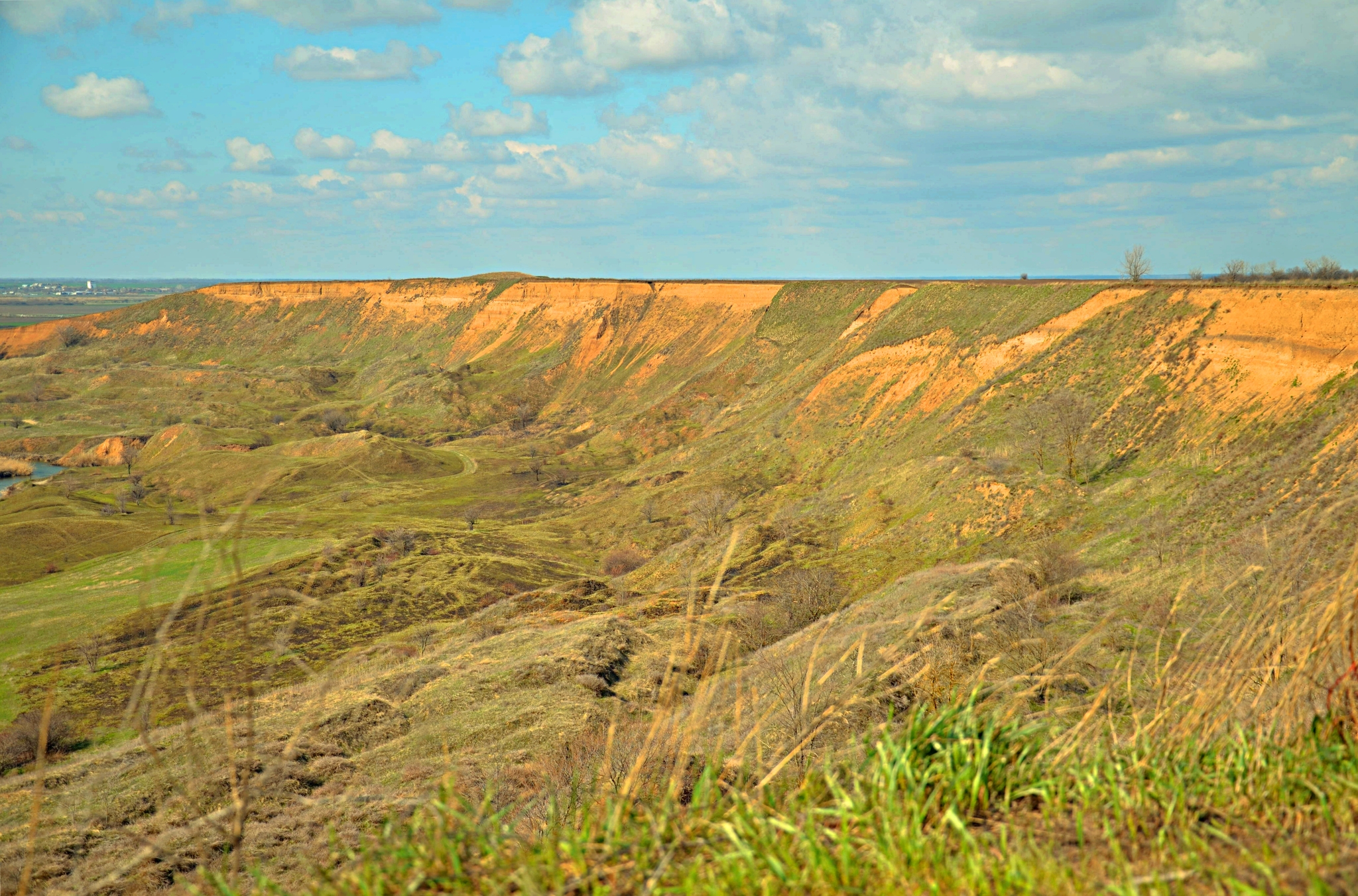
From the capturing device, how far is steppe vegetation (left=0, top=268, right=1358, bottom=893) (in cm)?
365

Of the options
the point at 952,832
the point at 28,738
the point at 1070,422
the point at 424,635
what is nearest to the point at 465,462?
the point at 424,635

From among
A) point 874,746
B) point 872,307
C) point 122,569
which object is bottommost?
point 122,569

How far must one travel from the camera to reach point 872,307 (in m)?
76.4

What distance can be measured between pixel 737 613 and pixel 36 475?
94443mm

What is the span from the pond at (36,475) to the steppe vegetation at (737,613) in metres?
2.79

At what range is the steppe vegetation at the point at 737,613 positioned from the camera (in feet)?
12.0

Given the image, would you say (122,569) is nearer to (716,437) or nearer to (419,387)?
(716,437)

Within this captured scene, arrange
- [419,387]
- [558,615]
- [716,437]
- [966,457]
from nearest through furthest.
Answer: [558,615], [966,457], [716,437], [419,387]

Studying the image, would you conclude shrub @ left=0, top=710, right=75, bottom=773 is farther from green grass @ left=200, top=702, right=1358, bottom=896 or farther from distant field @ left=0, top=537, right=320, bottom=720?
green grass @ left=200, top=702, right=1358, bottom=896

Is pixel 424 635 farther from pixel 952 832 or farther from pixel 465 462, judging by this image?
pixel 465 462

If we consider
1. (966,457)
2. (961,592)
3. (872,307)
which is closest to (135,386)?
(872,307)

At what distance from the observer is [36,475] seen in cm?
8981

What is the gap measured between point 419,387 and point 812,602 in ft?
289

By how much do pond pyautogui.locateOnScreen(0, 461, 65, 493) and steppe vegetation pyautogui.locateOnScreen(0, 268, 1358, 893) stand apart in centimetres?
279
